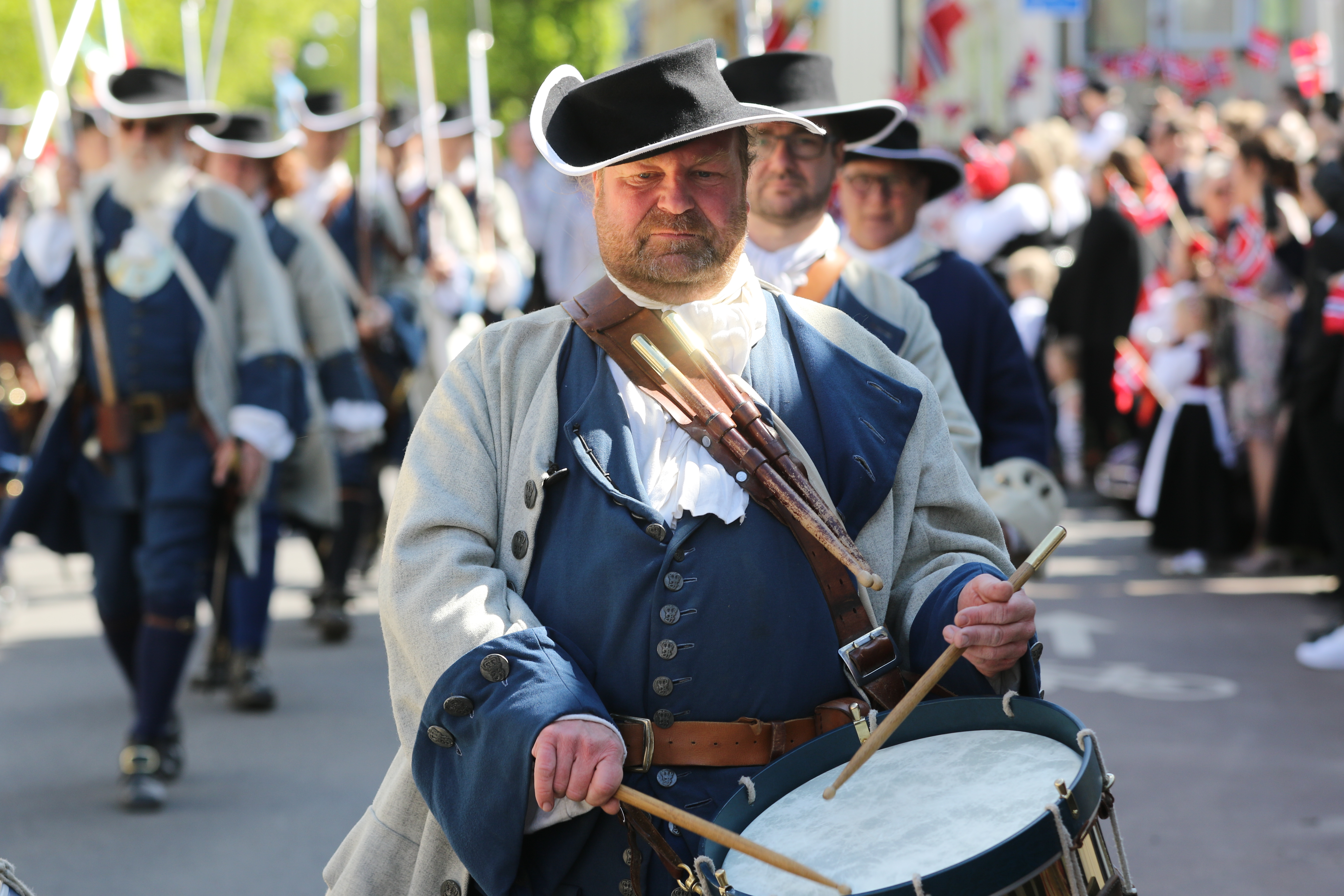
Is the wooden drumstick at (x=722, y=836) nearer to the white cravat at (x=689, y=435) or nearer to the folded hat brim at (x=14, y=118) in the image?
the white cravat at (x=689, y=435)

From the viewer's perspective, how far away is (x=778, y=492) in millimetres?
2807

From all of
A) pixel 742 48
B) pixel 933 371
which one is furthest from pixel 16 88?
pixel 933 371

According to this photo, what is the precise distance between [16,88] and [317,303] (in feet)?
69.5

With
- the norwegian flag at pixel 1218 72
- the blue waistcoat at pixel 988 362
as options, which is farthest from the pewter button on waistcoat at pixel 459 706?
the norwegian flag at pixel 1218 72

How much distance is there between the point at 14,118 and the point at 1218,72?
14939mm

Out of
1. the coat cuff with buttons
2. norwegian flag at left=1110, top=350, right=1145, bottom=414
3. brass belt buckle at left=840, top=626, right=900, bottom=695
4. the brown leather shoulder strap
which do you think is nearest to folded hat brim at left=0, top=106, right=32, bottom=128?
norwegian flag at left=1110, top=350, right=1145, bottom=414

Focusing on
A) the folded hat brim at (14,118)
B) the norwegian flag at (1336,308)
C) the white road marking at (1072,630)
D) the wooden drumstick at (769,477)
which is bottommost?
the white road marking at (1072,630)

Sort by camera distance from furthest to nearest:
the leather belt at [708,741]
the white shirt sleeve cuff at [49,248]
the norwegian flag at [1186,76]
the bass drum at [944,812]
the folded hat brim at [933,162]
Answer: the norwegian flag at [1186,76]
the white shirt sleeve cuff at [49,248]
the folded hat brim at [933,162]
the leather belt at [708,741]
the bass drum at [944,812]

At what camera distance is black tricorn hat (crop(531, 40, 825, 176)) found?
9.32 feet

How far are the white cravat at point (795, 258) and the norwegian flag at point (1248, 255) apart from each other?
19.0 ft

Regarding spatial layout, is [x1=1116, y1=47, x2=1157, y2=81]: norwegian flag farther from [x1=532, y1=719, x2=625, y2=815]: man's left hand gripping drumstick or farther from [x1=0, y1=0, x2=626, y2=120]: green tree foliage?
[x1=532, y1=719, x2=625, y2=815]: man's left hand gripping drumstick

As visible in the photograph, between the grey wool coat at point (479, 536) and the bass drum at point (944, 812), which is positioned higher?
the grey wool coat at point (479, 536)

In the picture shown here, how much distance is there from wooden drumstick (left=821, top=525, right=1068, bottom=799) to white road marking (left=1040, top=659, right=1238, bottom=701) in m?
4.50

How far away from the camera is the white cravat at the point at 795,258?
436 cm
